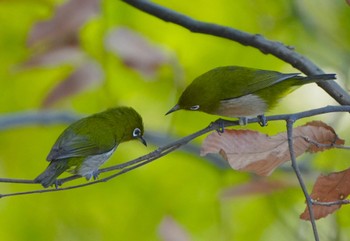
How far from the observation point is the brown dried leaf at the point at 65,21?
5.10 feet

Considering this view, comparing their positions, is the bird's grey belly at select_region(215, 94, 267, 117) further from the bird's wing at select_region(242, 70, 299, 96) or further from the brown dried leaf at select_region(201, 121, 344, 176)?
the brown dried leaf at select_region(201, 121, 344, 176)

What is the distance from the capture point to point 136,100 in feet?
6.88

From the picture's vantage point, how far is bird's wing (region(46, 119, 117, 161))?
135 centimetres


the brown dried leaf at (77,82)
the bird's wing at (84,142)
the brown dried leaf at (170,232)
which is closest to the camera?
the bird's wing at (84,142)

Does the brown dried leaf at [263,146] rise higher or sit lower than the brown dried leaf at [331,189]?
higher

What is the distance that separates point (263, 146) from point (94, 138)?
0.56 metres

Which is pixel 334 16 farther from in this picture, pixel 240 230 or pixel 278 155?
pixel 278 155

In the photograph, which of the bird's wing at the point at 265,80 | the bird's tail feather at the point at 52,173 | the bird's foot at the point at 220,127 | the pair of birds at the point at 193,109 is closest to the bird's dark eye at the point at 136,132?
the pair of birds at the point at 193,109

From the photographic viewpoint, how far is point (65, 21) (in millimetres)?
1610

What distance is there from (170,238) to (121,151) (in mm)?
689

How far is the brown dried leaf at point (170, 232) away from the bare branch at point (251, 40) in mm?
486

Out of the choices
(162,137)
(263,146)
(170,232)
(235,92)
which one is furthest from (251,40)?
(162,137)

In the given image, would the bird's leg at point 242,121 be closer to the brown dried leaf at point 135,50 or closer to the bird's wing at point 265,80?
the bird's wing at point 265,80

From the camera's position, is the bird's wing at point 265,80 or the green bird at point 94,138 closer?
the bird's wing at point 265,80
